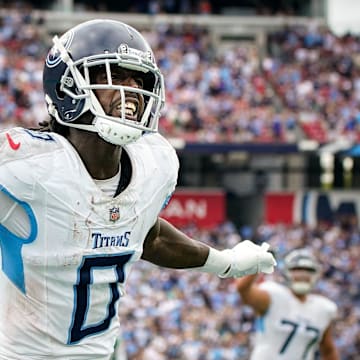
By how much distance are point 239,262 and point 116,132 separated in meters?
1.02

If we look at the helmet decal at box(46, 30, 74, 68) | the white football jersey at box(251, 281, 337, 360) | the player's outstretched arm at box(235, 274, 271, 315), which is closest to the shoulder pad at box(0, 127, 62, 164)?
the helmet decal at box(46, 30, 74, 68)

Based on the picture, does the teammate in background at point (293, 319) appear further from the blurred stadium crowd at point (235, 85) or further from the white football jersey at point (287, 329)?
the blurred stadium crowd at point (235, 85)

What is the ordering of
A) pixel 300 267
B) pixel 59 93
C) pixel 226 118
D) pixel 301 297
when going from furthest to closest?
pixel 226 118
pixel 301 297
pixel 300 267
pixel 59 93

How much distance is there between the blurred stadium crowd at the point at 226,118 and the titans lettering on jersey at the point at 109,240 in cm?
1021

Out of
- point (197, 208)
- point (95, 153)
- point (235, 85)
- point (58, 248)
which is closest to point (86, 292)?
point (58, 248)

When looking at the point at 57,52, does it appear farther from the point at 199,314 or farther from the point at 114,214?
the point at 199,314

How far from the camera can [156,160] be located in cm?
356

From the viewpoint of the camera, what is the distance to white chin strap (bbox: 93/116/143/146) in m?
3.13

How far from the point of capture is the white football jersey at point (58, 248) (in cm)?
317

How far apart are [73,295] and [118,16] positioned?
22375 millimetres

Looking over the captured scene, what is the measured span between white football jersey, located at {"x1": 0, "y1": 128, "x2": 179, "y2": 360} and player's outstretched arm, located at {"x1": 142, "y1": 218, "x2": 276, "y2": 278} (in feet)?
1.13

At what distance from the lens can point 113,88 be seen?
3186 mm

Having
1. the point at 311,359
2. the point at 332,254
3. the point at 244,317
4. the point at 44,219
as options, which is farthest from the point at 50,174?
Answer: the point at 332,254

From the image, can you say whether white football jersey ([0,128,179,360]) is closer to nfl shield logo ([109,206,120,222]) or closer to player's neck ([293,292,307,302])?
nfl shield logo ([109,206,120,222])
